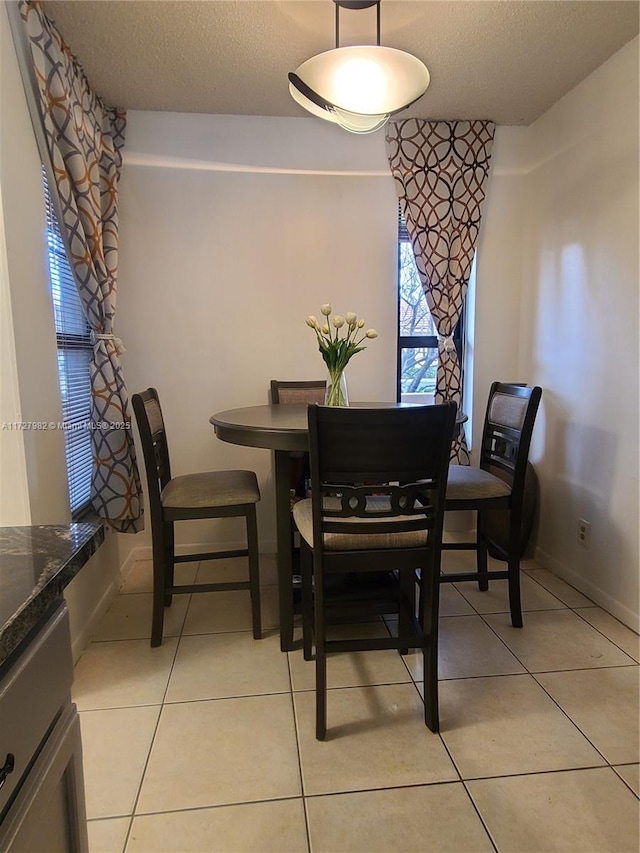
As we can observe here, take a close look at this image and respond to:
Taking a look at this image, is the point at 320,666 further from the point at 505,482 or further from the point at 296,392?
the point at 296,392

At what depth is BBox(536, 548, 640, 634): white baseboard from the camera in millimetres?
2098

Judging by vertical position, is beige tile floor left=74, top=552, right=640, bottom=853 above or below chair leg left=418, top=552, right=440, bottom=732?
below

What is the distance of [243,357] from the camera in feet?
9.21

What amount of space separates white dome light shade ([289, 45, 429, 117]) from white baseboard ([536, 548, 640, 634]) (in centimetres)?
220

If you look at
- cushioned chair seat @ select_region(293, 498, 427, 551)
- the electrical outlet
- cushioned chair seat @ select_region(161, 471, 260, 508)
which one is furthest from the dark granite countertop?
the electrical outlet

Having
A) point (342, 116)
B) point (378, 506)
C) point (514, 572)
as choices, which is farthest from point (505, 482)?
point (342, 116)

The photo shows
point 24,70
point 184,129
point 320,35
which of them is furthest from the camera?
point 184,129

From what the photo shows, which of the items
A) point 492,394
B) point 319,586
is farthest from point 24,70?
point 492,394

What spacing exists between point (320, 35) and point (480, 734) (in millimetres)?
2581

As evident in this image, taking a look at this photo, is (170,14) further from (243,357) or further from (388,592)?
(388,592)

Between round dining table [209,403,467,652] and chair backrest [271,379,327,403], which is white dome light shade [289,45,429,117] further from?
chair backrest [271,379,327,403]

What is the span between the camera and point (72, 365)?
7.30 feet

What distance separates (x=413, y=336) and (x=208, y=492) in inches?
62.5

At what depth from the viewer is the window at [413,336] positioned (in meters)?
2.92
